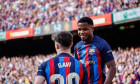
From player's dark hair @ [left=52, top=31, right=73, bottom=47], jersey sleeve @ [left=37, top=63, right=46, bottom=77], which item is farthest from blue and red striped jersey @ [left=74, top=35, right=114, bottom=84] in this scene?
jersey sleeve @ [left=37, top=63, right=46, bottom=77]

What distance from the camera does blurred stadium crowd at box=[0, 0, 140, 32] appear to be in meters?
17.5

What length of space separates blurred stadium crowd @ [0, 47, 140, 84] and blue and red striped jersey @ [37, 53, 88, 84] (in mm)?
9252

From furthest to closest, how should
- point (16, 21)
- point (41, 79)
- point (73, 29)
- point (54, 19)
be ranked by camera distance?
point (16, 21)
point (54, 19)
point (73, 29)
point (41, 79)

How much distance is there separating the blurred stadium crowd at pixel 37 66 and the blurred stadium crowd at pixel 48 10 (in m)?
3.06

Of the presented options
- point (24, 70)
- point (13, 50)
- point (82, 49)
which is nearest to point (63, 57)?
point (82, 49)

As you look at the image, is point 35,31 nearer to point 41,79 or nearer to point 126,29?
point 126,29

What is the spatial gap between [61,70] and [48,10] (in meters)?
18.9

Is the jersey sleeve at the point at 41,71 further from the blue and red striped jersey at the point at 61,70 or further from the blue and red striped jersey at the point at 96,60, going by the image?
the blue and red striped jersey at the point at 96,60

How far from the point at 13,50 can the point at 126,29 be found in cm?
1242

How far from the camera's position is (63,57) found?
3100 millimetres

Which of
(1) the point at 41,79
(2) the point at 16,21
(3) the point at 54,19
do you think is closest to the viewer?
(1) the point at 41,79

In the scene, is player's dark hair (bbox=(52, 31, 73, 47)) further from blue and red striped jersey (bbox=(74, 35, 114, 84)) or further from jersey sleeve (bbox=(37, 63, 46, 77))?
blue and red striped jersey (bbox=(74, 35, 114, 84))

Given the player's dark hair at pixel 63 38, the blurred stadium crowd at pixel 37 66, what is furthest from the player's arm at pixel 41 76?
the blurred stadium crowd at pixel 37 66

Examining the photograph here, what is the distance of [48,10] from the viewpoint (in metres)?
21.6
